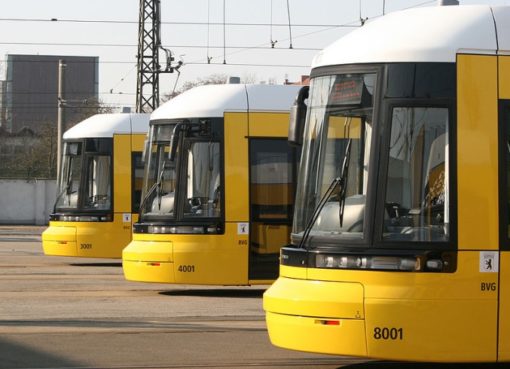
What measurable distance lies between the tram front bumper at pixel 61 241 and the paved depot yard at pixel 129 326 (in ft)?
6.11

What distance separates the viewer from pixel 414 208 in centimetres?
1009

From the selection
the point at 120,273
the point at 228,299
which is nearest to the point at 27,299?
the point at 228,299

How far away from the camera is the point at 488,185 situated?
33.1 feet

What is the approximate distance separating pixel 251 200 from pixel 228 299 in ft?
5.33

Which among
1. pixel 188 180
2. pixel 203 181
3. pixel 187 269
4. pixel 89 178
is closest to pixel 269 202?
pixel 203 181

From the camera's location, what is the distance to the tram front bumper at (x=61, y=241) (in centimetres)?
2566

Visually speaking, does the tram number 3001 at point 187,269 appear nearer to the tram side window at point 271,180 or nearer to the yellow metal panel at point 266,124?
the tram side window at point 271,180

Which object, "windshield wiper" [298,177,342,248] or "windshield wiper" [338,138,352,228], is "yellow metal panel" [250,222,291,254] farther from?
"windshield wiper" [338,138,352,228]

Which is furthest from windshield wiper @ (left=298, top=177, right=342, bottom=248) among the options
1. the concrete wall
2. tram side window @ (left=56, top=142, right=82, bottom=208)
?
the concrete wall

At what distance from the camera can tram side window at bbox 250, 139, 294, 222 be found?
58.9 feet

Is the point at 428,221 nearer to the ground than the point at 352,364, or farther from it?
farther from it

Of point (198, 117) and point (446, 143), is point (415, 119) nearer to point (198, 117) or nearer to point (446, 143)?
point (446, 143)

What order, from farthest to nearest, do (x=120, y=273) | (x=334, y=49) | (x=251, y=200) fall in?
(x=120, y=273) < (x=251, y=200) < (x=334, y=49)

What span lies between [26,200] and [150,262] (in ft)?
128
